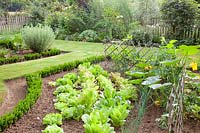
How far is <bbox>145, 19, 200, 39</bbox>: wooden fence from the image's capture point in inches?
464

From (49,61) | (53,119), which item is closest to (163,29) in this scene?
(49,61)

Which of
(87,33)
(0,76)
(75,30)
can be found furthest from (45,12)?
(0,76)

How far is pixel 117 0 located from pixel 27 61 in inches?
248

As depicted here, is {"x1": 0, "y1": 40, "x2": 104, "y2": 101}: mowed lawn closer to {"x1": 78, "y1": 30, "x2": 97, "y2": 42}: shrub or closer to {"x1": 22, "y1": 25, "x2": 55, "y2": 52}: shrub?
{"x1": 22, "y1": 25, "x2": 55, "y2": 52}: shrub

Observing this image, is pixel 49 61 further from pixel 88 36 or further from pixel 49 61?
pixel 88 36

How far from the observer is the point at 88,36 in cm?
1298

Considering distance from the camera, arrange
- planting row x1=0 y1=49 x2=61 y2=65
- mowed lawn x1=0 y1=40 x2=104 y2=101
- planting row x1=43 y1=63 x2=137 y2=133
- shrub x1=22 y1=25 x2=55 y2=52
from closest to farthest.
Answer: planting row x1=43 y1=63 x2=137 y2=133, mowed lawn x1=0 y1=40 x2=104 y2=101, planting row x1=0 y1=49 x2=61 y2=65, shrub x1=22 y1=25 x2=55 y2=52

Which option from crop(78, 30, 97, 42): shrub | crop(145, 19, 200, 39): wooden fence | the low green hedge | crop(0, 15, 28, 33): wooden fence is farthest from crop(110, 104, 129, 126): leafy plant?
→ crop(0, 15, 28, 33): wooden fence

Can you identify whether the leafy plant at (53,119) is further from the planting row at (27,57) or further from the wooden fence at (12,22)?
the wooden fence at (12,22)

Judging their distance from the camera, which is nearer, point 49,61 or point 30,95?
point 30,95

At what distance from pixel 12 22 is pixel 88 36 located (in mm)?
4581

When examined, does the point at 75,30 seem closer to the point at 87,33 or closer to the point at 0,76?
the point at 87,33

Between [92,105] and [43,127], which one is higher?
[92,105]

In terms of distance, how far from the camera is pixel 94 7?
13.9 metres
